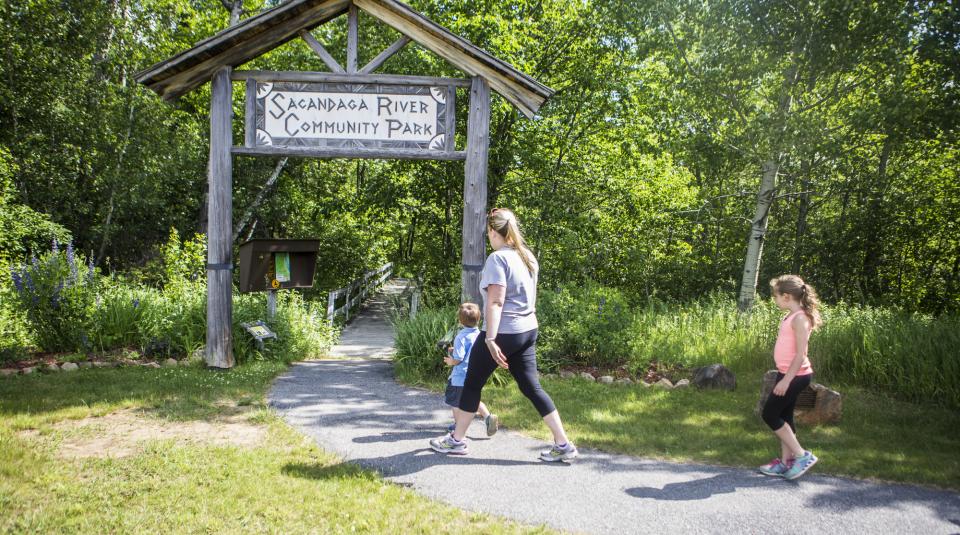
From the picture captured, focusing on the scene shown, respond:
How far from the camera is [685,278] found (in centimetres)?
1622

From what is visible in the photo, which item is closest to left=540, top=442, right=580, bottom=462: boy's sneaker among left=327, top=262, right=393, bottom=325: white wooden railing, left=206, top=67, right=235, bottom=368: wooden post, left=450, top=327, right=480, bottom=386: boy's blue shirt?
left=450, top=327, right=480, bottom=386: boy's blue shirt

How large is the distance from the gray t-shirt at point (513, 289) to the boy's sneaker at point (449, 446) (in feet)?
3.34

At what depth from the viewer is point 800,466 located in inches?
165

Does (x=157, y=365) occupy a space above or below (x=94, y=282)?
below

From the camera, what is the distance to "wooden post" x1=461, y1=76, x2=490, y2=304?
23.1ft

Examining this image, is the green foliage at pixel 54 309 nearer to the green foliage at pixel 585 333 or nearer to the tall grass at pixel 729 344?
the tall grass at pixel 729 344

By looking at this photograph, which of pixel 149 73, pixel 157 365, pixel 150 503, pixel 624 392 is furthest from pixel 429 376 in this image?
pixel 149 73

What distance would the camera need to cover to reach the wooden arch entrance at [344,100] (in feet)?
22.4

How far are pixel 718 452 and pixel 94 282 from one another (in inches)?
333

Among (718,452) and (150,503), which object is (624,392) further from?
(150,503)

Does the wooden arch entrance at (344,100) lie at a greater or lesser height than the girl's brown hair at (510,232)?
greater

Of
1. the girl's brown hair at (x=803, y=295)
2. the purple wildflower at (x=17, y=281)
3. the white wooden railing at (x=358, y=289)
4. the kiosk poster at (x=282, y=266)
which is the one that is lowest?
the white wooden railing at (x=358, y=289)

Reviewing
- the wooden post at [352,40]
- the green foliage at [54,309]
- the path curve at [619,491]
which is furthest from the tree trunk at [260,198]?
the path curve at [619,491]

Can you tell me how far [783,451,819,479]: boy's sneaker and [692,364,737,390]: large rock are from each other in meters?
2.73
